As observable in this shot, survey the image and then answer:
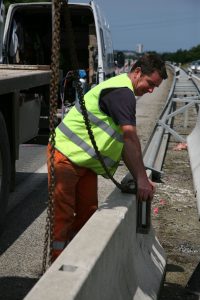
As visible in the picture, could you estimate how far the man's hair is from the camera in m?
4.27

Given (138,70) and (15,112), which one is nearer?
(138,70)

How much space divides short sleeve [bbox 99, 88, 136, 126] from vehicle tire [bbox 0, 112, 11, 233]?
172cm

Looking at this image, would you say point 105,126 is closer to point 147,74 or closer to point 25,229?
point 147,74

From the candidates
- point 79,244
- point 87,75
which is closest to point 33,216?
point 79,244

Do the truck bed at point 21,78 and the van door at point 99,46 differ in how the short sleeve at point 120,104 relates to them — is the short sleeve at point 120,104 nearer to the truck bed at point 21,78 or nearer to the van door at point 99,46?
the truck bed at point 21,78

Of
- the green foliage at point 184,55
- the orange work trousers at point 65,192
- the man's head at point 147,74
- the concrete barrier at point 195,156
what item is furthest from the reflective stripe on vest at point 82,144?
the green foliage at point 184,55

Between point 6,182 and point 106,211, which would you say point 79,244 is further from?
point 6,182

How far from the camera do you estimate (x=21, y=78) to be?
5781 millimetres

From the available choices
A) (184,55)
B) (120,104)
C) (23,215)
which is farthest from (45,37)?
(184,55)

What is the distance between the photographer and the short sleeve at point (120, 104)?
4008 mm

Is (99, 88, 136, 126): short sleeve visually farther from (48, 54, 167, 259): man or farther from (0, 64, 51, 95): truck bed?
(0, 64, 51, 95): truck bed

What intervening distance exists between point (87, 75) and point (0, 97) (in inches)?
280

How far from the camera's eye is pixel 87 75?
508 inches

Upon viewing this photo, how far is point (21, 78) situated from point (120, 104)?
1.99 metres
